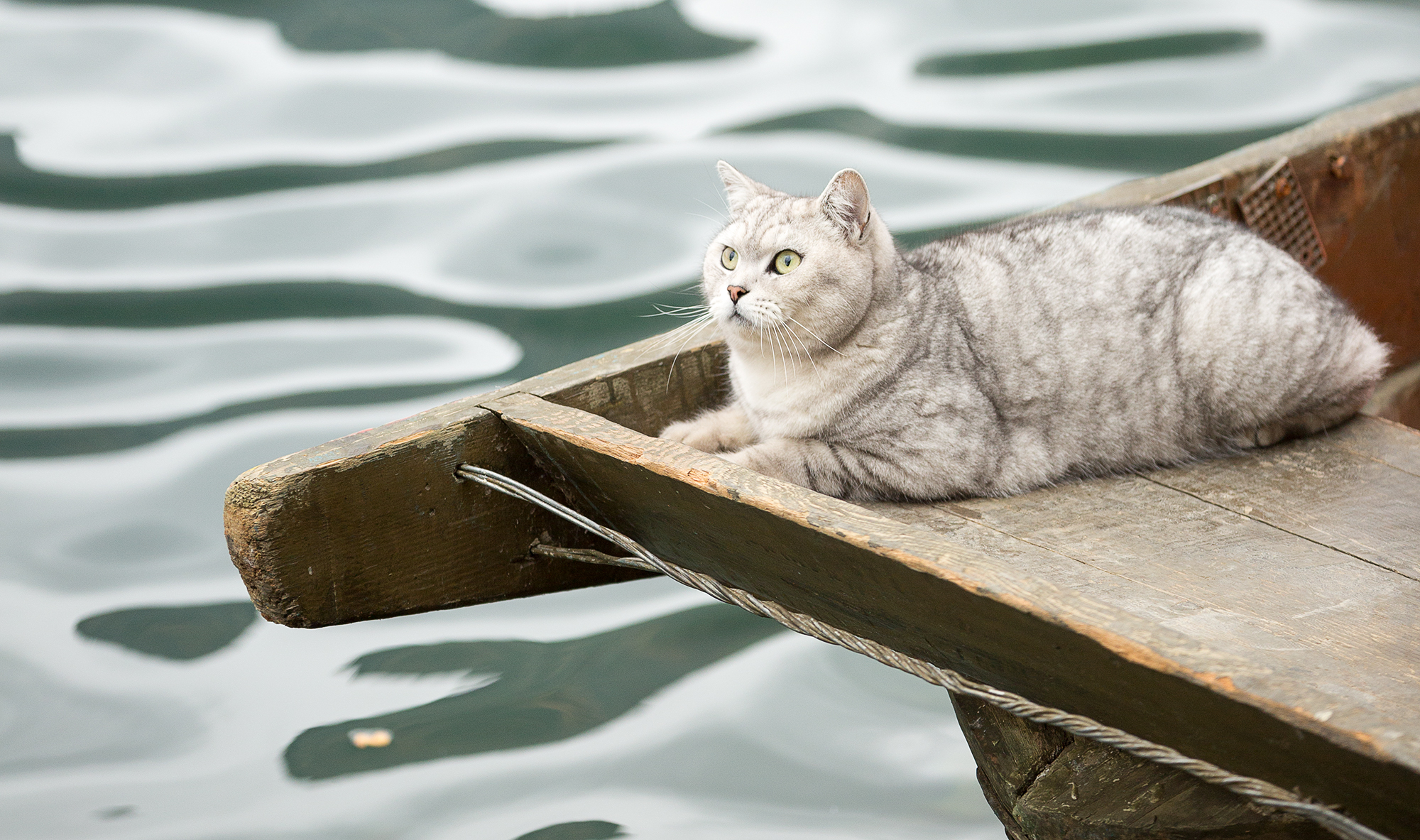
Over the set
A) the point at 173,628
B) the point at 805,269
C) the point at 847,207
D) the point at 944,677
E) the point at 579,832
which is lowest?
the point at 579,832

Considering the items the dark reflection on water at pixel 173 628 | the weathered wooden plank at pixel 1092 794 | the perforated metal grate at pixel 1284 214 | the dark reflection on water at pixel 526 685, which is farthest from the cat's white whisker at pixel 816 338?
the dark reflection on water at pixel 173 628

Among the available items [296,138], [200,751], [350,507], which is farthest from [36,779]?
[296,138]

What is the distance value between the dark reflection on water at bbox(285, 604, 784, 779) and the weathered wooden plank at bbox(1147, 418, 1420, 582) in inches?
86.7

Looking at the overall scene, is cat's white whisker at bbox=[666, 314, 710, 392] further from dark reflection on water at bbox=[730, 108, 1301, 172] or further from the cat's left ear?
dark reflection on water at bbox=[730, 108, 1301, 172]

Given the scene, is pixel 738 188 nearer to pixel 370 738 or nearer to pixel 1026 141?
pixel 370 738

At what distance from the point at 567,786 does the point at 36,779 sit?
5.44ft

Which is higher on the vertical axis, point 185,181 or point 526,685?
point 185,181

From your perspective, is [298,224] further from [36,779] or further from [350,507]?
[350,507]

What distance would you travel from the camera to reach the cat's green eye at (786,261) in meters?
2.41

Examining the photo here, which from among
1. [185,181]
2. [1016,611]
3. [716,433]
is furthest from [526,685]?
[185,181]

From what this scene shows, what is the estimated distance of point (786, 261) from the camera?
242 cm

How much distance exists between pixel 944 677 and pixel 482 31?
5.57m

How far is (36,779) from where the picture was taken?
3818 millimetres

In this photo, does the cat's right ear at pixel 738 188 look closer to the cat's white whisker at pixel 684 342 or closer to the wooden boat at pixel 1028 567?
the cat's white whisker at pixel 684 342
